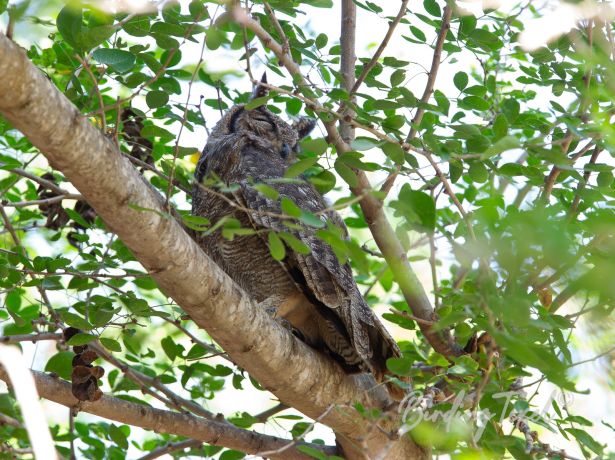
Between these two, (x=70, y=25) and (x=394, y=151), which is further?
(x=394, y=151)

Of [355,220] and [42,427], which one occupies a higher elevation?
[355,220]

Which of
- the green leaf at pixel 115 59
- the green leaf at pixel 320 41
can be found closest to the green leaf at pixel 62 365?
the green leaf at pixel 115 59

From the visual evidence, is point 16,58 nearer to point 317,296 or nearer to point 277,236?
point 277,236

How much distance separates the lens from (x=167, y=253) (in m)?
1.84

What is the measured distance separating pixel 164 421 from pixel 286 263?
0.67 metres

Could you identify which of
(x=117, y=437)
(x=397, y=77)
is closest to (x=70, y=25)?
(x=397, y=77)

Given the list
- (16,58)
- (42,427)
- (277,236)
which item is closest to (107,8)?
(16,58)

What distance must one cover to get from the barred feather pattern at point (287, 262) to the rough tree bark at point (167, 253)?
0.49ft

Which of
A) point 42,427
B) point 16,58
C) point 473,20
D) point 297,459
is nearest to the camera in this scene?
point 42,427

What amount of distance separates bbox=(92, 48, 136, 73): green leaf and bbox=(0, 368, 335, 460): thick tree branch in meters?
1.00

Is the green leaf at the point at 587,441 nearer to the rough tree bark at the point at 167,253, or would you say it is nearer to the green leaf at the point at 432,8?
the rough tree bark at the point at 167,253

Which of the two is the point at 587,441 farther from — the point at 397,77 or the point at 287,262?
the point at 397,77

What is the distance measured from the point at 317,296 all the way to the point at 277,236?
1024 mm

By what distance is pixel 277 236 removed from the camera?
1.58 meters
